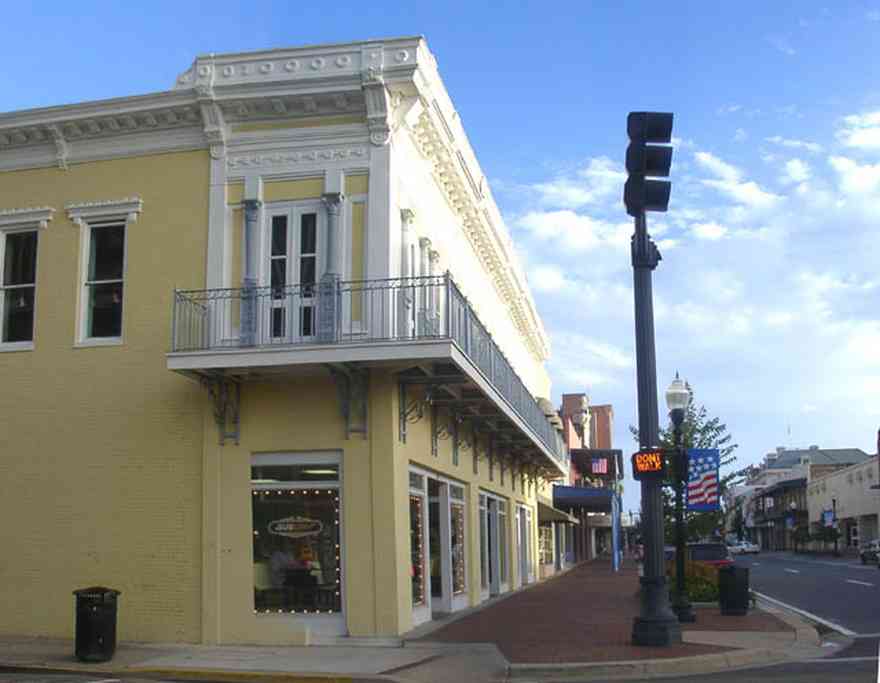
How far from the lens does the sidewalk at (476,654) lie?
12.9 metres

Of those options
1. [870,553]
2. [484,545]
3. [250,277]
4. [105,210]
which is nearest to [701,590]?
[484,545]

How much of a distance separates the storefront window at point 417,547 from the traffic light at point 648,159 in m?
6.25

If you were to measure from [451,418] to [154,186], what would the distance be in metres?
6.89

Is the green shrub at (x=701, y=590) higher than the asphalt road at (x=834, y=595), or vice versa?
the green shrub at (x=701, y=590)

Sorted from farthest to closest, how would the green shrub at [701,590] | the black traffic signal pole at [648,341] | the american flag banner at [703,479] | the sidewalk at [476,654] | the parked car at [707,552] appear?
the parked car at [707,552], the green shrub at [701,590], the american flag banner at [703,479], the black traffic signal pole at [648,341], the sidewalk at [476,654]

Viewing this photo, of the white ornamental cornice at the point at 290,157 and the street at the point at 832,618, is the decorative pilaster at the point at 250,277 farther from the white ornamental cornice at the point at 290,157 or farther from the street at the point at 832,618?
the street at the point at 832,618

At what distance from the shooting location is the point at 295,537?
16.4 metres

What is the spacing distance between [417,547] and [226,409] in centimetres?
414

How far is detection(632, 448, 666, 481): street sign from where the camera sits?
14.8 m

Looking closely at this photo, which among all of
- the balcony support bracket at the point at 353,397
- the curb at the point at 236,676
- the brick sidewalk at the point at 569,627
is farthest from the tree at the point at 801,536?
the curb at the point at 236,676

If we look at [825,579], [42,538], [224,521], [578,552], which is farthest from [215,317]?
[578,552]

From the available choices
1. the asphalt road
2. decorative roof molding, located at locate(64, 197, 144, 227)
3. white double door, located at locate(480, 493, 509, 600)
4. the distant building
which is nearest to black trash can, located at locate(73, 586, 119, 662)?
decorative roof molding, located at locate(64, 197, 144, 227)

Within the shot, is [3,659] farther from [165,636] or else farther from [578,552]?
[578,552]

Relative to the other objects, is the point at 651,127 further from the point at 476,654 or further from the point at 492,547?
the point at 492,547
